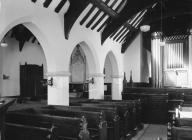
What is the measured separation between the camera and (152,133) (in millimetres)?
8203

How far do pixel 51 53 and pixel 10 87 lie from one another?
18.5 feet

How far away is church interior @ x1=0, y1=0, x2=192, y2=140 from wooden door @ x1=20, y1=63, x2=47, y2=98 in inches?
2.0

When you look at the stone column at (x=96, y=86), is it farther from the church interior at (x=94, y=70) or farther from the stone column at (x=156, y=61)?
the stone column at (x=156, y=61)

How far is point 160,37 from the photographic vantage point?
13.0 m

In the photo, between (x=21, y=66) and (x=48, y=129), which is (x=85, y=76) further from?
(x=48, y=129)

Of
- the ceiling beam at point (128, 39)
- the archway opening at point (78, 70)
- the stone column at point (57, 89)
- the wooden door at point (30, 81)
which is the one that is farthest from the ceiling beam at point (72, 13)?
the archway opening at point (78, 70)

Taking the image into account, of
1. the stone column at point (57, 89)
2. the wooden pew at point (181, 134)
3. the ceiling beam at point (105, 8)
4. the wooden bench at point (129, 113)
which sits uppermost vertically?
the ceiling beam at point (105, 8)

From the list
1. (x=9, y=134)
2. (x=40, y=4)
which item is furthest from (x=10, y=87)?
(x=9, y=134)

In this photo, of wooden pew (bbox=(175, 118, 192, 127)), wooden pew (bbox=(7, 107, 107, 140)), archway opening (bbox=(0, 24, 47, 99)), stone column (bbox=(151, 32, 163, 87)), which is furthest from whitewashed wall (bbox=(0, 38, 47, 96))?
wooden pew (bbox=(175, 118, 192, 127))

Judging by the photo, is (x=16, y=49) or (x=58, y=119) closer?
(x=58, y=119)

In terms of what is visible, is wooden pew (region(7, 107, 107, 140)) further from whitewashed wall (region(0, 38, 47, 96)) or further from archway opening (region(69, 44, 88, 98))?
archway opening (region(69, 44, 88, 98))

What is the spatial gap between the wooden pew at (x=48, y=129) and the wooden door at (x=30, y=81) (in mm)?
7932

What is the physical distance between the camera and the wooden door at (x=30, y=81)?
12.7 m

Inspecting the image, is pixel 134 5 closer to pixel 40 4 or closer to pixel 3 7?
pixel 40 4
